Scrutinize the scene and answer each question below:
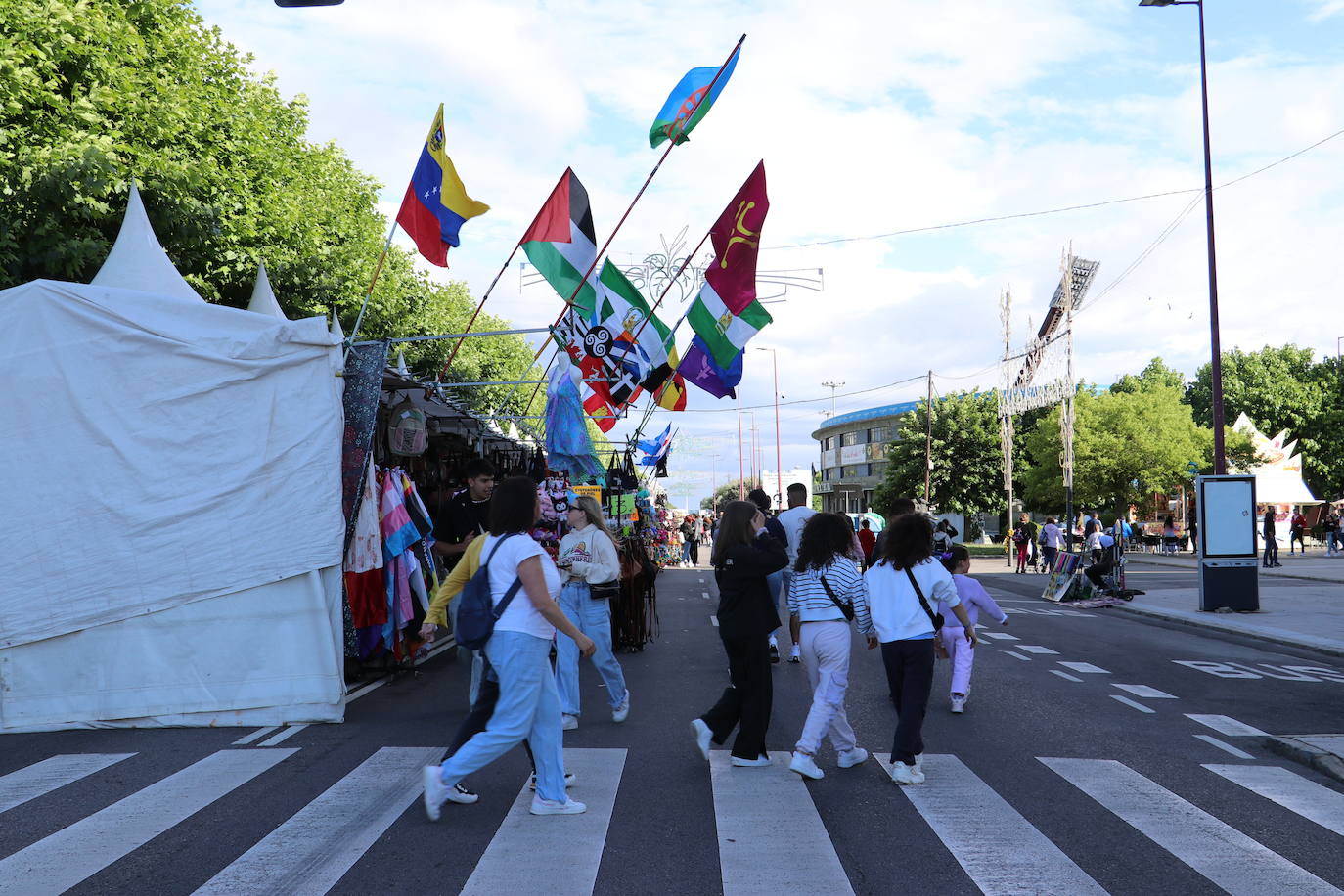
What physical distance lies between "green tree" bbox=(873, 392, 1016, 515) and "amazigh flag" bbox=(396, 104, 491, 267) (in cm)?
4687

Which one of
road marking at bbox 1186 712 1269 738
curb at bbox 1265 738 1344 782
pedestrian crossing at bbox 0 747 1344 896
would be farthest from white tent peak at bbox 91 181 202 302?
curb at bbox 1265 738 1344 782

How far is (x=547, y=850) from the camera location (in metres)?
4.92

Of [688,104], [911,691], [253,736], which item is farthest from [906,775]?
[688,104]

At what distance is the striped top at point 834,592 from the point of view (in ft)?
21.7

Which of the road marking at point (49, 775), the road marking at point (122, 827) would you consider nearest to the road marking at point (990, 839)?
the road marking at point (122, 827)

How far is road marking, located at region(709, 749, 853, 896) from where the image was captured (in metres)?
4.51

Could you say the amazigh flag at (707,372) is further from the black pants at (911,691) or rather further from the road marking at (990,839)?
the road marking at (990,839)

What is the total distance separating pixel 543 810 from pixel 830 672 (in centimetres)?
198

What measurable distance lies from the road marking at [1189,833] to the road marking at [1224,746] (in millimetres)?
1064

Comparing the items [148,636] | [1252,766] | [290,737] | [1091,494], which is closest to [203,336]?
[148,636]

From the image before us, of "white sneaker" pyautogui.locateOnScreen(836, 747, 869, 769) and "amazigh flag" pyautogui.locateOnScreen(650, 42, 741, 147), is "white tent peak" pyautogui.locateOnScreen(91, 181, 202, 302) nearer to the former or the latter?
"amazigh flag" pyautogui.locateOnScreen(650, 42, 741, 147)

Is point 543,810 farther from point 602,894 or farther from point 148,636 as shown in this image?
point 148,636

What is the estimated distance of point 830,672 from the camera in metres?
6.53

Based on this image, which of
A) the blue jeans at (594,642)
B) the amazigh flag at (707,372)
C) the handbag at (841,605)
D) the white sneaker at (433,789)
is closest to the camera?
the white sneaker at (433,789)
